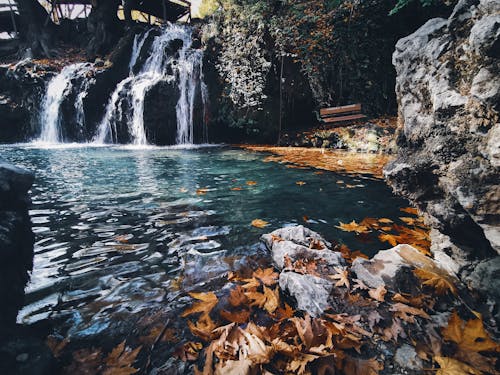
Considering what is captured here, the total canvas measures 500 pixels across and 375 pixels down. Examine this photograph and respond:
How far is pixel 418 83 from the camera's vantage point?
7.44 feet

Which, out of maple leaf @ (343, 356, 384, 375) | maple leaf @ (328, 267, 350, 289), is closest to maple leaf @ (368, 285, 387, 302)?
maple leaf @ (328, 267, 350, 289)

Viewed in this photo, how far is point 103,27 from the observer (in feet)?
58.6

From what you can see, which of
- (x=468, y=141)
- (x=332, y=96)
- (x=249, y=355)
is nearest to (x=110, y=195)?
(x=249, y=355)

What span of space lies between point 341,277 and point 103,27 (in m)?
22.5

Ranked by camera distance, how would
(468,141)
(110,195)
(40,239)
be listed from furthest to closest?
(110,195) → (40,239) → (468,141)

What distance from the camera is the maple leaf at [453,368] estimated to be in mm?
1303

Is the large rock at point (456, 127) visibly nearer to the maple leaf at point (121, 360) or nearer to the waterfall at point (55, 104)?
the maple leaf at point (121, 360)

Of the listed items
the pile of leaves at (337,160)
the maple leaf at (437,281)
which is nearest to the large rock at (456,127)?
the maple leaf at (437,281)

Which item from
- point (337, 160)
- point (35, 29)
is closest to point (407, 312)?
point (337, 160)

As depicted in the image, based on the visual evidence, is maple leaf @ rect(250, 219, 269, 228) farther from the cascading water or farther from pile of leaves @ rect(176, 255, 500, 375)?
the cascading water

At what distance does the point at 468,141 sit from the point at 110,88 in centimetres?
1608

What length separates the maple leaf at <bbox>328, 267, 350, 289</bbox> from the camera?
198cm

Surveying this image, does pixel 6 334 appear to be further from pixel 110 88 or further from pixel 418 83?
pixel 110 88

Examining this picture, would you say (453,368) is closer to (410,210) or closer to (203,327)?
(203,327)
